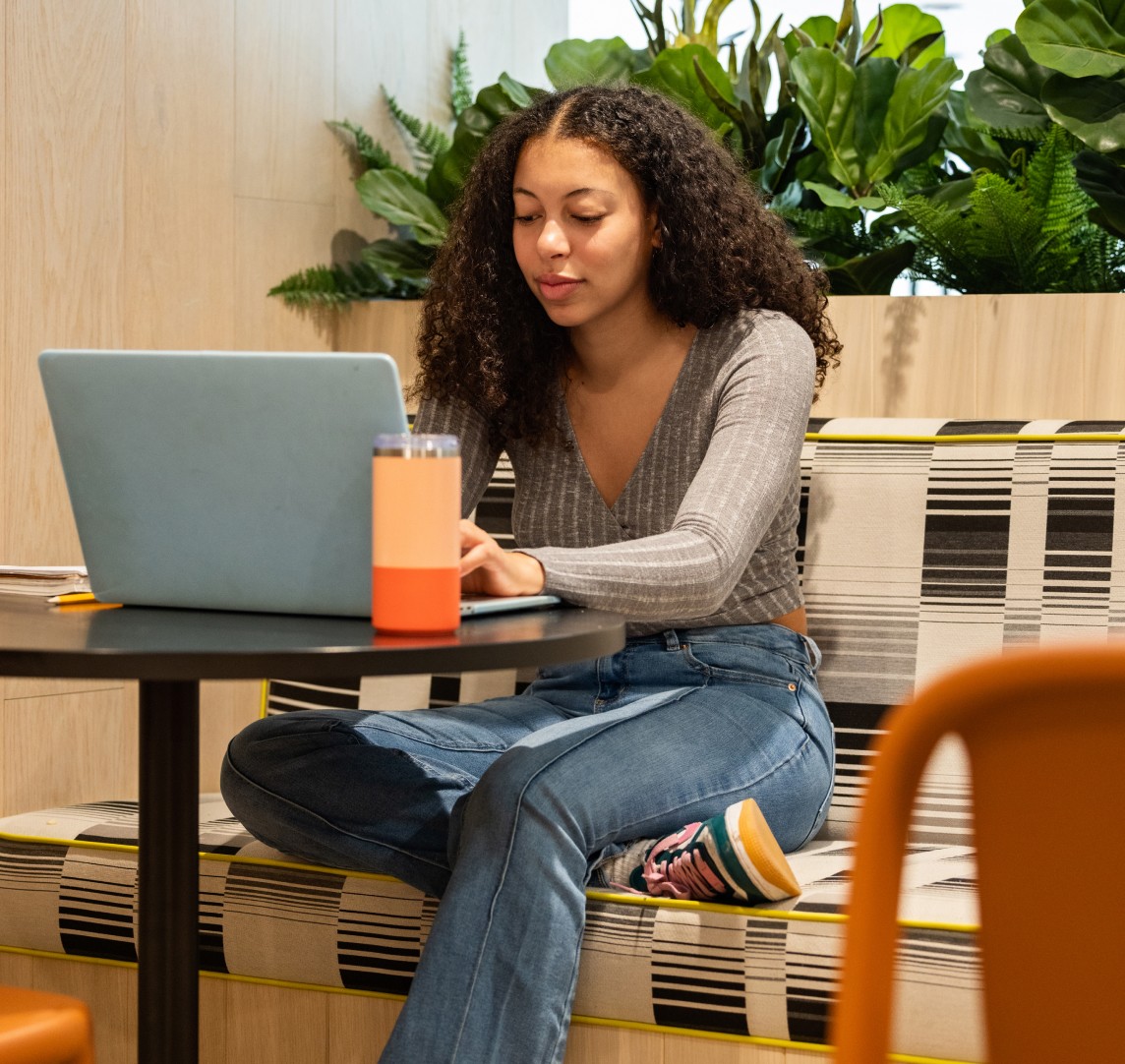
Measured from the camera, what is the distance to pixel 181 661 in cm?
95

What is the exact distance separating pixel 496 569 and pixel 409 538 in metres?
0.19

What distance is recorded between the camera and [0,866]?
1.76 m

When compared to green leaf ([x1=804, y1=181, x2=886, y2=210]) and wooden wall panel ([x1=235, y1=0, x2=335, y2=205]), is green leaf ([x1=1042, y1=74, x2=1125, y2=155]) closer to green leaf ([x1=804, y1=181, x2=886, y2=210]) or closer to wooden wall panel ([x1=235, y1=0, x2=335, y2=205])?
green leaf ([x1=804, y1=181, x2=886, y2=210])

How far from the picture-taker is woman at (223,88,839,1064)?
1307 millimetres

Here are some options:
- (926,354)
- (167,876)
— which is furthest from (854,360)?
(167,876)

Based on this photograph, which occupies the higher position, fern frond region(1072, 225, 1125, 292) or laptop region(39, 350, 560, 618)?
fern frond region(1072, 225, 1125, 292)

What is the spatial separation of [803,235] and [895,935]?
2.12 m

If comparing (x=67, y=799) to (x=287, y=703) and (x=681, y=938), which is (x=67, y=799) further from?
(x=681, y=938)

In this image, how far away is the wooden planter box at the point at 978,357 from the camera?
2.25 m

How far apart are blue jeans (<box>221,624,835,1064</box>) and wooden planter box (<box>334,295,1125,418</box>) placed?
72 cm

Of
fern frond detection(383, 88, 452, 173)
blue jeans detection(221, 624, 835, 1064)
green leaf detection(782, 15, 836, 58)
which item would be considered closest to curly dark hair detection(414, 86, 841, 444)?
blue jeans detection(221, 624, 835, 1064)

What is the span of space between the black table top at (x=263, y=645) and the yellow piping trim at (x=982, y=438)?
0.85m

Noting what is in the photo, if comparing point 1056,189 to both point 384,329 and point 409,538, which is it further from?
point 409,538

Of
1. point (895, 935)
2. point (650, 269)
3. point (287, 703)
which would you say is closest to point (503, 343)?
point (650, 269)
